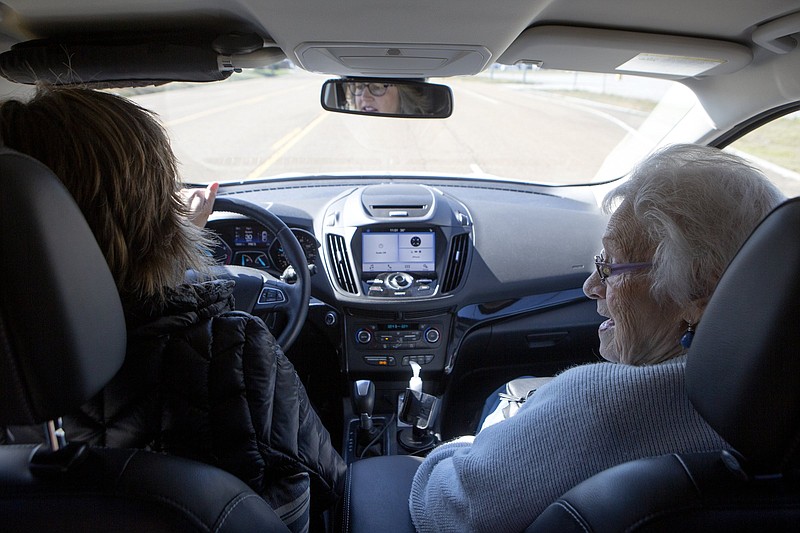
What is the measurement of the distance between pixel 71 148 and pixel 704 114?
2.97m

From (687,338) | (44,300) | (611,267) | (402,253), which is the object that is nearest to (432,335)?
(402,253)

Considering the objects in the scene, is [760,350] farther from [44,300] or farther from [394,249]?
[394,249]

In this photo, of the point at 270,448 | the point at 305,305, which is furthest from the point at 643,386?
the point at 305,305

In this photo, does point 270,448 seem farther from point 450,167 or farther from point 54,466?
point 450,167

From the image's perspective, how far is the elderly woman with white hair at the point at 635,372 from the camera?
50.8 inches

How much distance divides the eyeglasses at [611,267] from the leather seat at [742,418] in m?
0.50

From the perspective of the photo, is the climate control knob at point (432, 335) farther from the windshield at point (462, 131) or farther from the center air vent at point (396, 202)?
the windshield at point (462, 131)

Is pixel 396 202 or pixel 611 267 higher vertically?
pixel 611 267

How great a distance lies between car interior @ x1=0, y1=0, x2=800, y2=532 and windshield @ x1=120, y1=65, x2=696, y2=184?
0.06m

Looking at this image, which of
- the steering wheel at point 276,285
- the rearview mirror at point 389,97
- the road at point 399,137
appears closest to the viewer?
the steering wheel at point 276,285

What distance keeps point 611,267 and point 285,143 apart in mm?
5186

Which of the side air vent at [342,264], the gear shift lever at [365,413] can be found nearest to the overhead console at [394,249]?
the side air vent at [342,264]

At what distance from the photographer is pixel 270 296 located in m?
2.68

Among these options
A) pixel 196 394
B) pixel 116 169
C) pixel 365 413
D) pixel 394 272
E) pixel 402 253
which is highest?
pixel 116 169
